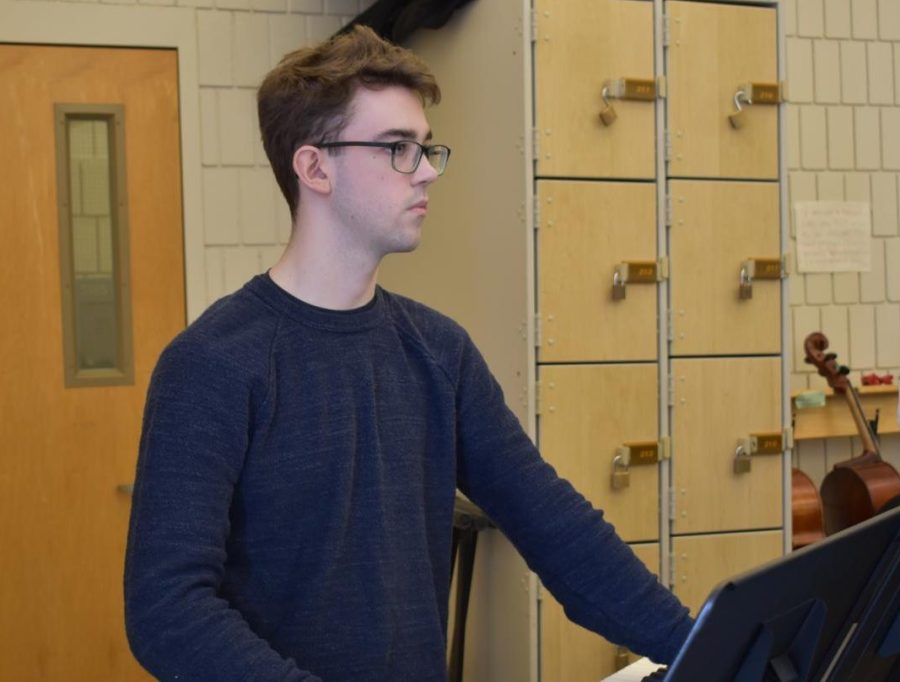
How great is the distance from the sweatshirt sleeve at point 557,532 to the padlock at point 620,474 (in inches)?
60.6

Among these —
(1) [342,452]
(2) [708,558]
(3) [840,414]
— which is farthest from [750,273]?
(1) [342,452]

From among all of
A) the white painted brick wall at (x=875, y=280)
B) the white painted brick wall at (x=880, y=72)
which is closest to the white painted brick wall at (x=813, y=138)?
the white painted brick wall at (x=880, y=72)

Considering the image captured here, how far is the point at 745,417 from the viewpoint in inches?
134

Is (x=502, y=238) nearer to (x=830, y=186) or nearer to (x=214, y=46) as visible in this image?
(x=214, y=46)

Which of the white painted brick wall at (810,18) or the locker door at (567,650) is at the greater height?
the white painted brick wall at (810,18)

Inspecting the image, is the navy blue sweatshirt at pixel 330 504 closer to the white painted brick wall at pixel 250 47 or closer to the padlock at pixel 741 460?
the padlock at pixel 741 460

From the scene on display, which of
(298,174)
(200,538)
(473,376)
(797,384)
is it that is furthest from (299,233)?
(797,384)

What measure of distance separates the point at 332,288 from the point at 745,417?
2.06 meters

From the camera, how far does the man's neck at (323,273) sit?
1584mm

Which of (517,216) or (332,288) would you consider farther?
(517,216)

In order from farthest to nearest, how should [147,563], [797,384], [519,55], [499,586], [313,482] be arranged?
[797,384]
[499,586]
[519,55]
[313,482]
[147,563]

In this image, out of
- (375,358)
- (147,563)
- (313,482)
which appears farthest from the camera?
(375,358)

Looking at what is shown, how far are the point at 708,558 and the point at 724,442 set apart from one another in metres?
0.31

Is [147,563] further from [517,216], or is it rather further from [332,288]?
[517,216]
